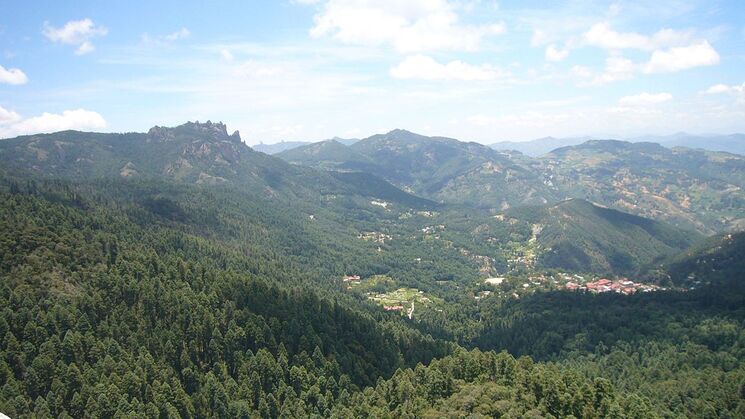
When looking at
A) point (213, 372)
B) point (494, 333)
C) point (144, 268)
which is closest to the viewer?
point (213, 372)

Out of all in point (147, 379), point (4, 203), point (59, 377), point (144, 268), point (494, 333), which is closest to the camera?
point (59, 377)

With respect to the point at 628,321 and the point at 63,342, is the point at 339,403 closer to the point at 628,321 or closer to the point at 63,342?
the point at 63,342

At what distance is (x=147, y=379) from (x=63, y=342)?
18690 mm

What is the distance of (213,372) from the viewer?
110438 millimetres

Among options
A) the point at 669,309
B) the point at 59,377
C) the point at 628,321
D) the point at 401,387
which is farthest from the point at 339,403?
the point at 669,309

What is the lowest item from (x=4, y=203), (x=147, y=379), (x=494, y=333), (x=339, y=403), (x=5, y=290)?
(x=494, y=333)

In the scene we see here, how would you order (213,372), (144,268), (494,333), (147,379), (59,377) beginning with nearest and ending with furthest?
(59,377) < (147,379) < (213,372) < (144,268) < (494,333)

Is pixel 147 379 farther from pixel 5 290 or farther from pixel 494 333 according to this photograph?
pixel 494 333

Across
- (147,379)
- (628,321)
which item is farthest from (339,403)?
(628,321)

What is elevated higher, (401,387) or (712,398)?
(401,387)

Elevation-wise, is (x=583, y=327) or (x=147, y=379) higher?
(x=147, y=379)

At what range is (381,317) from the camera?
185375 millimetres

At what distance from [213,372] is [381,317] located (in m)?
84.4

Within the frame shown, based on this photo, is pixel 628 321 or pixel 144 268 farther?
pixel 628 321
